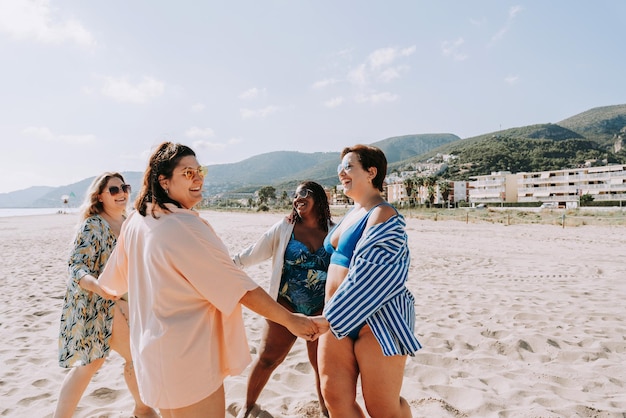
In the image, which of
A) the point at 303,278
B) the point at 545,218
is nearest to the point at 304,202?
the point at 303,278

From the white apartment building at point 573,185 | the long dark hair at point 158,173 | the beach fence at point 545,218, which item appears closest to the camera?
the long dark hair at point 158,173

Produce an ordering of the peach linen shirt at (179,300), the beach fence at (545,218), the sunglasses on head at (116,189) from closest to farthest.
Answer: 1. the peach linen shirt at (179,300)
2. the sunglasses on head at (116,189)
3. the beach fence at (545,218)

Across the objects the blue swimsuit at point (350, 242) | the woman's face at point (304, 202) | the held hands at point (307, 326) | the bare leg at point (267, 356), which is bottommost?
the bare leg at point (267, 356)

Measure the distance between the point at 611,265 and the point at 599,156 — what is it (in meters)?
139

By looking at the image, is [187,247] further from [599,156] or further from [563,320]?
[599,156]

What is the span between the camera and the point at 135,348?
1.75 metres

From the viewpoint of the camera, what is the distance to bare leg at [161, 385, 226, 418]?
166 centimetres

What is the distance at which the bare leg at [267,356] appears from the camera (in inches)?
115

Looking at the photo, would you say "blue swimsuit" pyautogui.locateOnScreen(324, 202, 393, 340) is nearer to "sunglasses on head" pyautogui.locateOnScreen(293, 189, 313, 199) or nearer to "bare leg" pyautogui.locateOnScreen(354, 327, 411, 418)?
"bare leg" pyautogui.locateOnScreen(354, 327, 411, 418)

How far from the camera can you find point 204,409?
5.52ft

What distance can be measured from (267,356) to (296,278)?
605mm

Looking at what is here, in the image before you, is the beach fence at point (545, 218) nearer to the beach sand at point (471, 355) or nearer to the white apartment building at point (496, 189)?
the beach sand at point (471, 355)

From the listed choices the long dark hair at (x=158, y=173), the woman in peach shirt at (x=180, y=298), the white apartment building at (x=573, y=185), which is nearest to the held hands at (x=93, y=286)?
the woman in peach shirt at (x=180, y=298)

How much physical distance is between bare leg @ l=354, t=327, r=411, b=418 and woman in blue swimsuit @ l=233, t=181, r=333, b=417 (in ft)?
3.25
